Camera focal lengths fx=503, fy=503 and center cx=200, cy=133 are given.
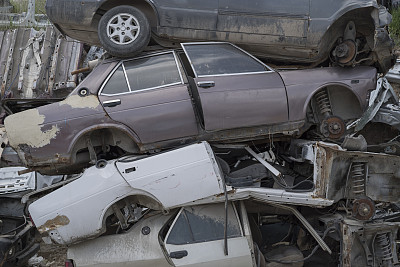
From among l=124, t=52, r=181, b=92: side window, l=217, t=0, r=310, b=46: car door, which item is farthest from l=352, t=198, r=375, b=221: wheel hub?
l=124, t=52, r=181, b=92: side window

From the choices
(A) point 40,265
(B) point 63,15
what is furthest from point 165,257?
(B) point 63,15

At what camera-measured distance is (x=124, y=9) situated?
5.89 m

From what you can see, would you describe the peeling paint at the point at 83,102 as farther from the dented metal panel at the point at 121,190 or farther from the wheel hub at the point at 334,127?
Answer: the wheel hub at the point at 334,127

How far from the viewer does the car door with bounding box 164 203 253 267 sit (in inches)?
203

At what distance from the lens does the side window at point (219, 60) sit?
5848mm

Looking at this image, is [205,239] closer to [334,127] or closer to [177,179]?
[177,179]

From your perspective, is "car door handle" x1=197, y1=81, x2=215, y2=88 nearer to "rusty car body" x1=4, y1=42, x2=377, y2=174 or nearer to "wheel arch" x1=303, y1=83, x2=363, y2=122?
"rusty car body" x1=4, y1=42, x2=377, y2=174

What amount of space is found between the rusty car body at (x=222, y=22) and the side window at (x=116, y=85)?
293 mm

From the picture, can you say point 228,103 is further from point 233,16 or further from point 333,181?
point 333,181

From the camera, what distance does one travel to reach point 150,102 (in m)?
5.63

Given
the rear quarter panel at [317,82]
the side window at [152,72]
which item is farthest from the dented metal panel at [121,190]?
the rear quarter panel at [317,82]

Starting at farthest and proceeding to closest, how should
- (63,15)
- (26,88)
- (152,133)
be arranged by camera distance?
(26,88), (63,15), (152,133)

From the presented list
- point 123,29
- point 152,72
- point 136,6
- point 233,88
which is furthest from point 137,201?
point 136,6

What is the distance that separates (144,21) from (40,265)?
369cm
